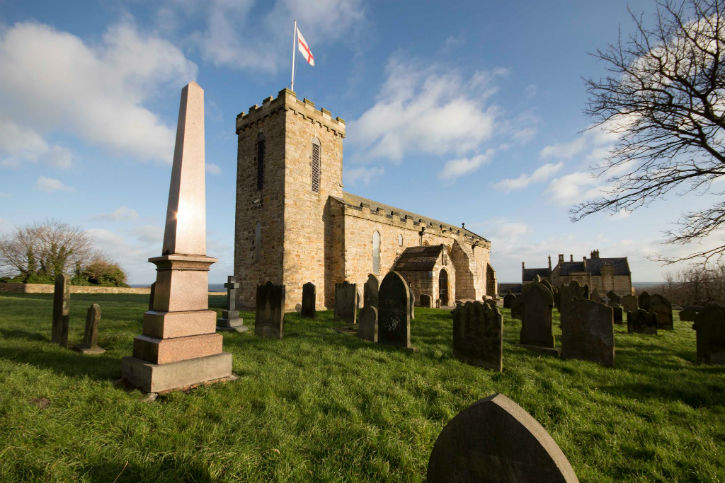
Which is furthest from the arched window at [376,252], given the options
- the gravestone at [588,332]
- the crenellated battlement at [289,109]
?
the gravestone at [588,332]

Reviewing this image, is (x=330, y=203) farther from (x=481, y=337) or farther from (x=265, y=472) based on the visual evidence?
(x=265, y=472)

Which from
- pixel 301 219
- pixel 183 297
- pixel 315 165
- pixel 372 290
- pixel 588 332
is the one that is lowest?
pixel 588 332

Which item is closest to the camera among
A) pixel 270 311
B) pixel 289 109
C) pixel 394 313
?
pixel 394 313

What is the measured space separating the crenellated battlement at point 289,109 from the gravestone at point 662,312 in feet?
51.5

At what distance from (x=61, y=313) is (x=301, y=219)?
9.51 metres

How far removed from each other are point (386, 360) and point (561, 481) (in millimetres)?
4235

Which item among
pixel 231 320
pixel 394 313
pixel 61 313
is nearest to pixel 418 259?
pixel 394 313

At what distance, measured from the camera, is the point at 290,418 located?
3074mm

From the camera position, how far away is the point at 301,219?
14.6m

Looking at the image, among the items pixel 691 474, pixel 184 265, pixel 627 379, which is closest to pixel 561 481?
pixel 691 474

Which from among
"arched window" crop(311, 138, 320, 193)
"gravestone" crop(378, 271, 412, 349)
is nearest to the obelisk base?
"gravestone" crop(378, 271, 412, 349)

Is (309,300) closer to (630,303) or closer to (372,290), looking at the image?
(372,290)

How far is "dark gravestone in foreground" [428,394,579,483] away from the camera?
1307mm

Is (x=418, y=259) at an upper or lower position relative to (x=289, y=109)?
lower
